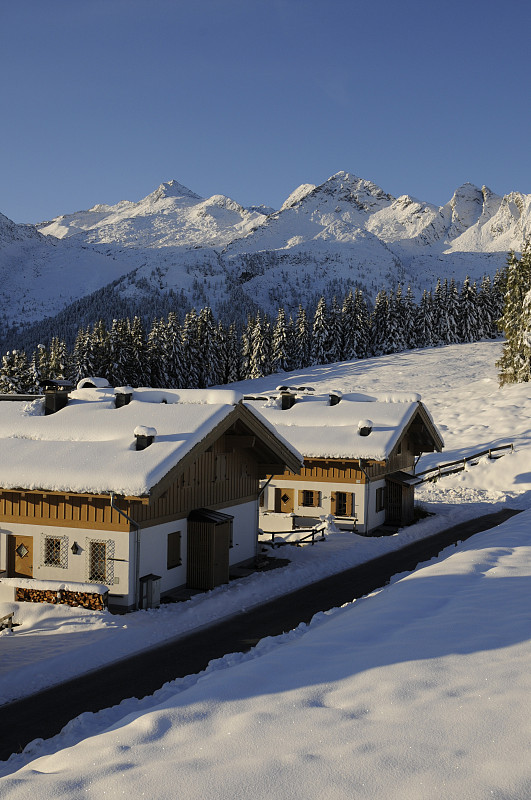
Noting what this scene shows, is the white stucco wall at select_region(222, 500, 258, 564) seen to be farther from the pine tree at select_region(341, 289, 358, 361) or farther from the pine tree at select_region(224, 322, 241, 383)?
the pine tree at select_region(341, 289, 358, 361)

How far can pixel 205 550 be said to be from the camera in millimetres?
21141

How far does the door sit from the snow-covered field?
12.7 m

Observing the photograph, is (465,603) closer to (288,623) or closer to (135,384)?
(288,623)

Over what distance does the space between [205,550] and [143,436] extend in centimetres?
→ 401

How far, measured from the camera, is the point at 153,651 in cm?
1588

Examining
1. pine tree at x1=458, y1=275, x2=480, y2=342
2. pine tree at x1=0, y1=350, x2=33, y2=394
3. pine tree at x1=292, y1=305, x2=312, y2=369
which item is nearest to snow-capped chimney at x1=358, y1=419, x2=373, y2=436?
pine tree at x1=0, y1=350, x2=33, y2=394

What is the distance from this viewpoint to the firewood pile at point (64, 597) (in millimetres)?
18062

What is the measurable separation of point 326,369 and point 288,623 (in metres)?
79.7

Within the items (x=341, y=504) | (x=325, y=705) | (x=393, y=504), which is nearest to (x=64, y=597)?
(x=325, y=705)

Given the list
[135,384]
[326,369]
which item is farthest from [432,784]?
[326,369]

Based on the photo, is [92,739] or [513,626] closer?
[92,739]

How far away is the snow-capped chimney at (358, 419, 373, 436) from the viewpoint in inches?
1251

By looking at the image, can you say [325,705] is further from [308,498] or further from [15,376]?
[15,376]

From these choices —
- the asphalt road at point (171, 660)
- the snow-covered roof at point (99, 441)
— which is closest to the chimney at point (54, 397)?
the snow-covered roof at point (99, 441)
